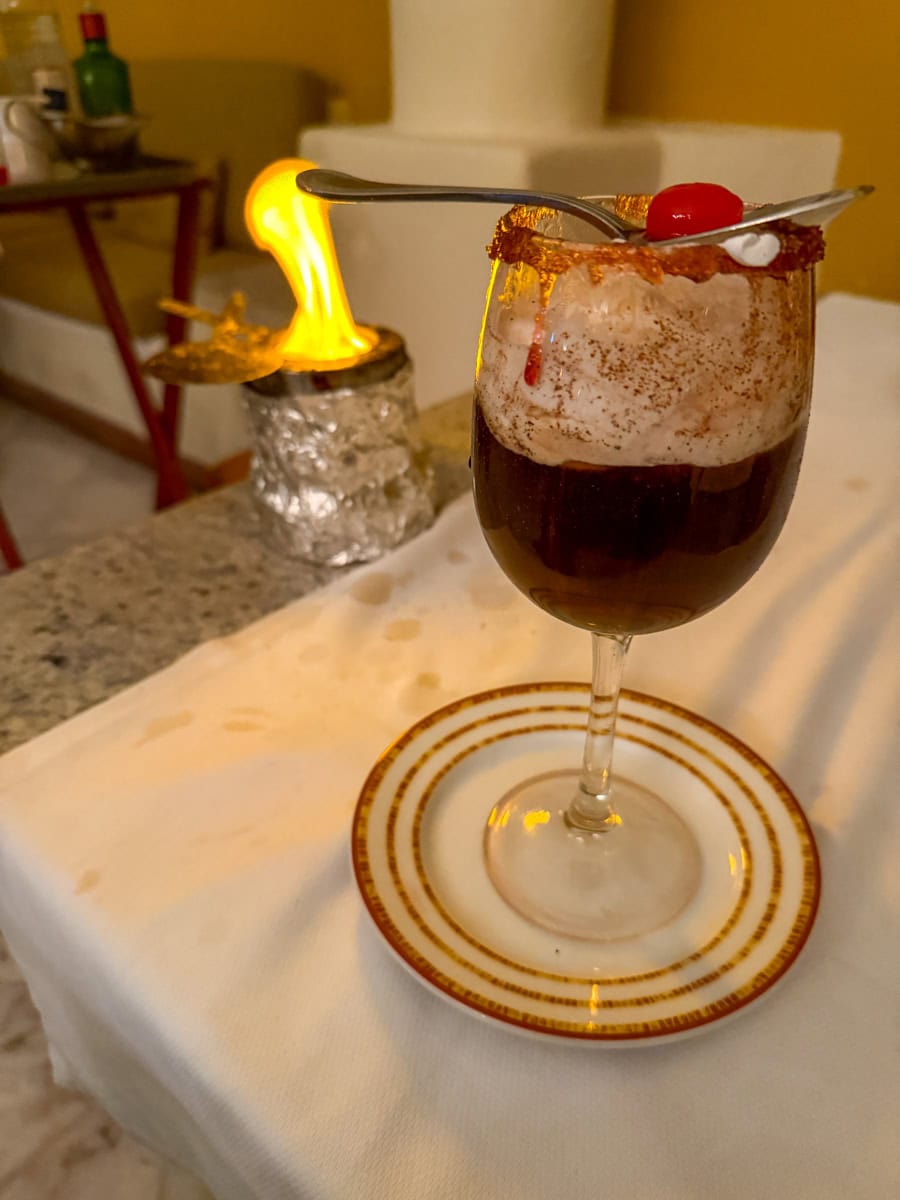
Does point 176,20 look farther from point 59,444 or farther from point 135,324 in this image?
point 59,444

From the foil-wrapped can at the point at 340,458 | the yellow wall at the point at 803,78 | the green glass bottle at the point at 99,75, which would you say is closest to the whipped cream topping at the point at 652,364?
the foil-wrapped can at the point at 340,458

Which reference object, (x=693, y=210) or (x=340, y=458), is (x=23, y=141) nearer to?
(x=340, y=458)

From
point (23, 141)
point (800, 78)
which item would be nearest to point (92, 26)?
point (23, 141)

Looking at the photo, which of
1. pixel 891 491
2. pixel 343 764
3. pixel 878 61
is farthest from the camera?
pixel 878 61

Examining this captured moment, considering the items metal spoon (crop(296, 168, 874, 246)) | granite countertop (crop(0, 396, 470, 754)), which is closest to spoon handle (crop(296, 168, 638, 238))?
metal spoon (crop(296, 168, 874, 246))

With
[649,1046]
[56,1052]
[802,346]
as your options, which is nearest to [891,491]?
[802,346]

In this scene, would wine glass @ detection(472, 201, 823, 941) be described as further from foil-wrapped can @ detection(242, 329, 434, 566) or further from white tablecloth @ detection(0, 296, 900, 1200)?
foil-wrapped can @ detection(242, 329, 434, 566)

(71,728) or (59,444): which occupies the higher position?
(71,728)

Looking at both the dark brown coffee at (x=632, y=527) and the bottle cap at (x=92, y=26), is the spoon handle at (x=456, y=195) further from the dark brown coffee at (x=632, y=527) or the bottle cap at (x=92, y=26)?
the bottle cap at (x=92, y=26)
